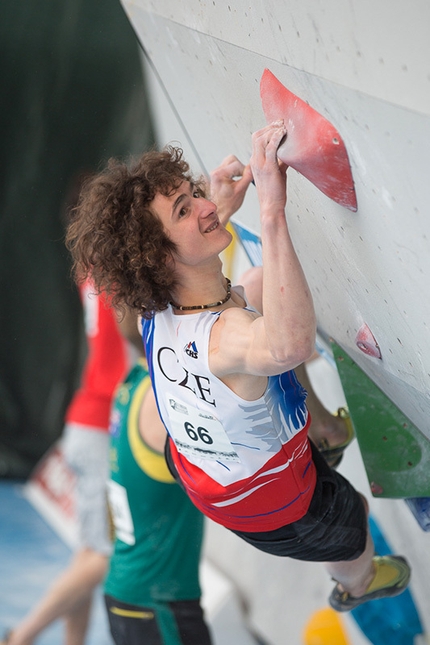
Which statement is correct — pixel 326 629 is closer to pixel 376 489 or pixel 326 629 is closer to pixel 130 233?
pixel 376 489

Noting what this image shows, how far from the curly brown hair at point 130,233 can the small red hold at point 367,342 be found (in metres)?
0.40

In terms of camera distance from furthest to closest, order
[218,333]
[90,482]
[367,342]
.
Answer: [90,482]
[367,342]
[218,333]

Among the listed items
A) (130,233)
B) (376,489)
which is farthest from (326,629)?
(130,233)

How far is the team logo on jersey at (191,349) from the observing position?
4.39 feet

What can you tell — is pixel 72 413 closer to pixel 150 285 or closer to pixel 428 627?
pixel 428 627

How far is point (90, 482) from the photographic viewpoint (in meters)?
2.89

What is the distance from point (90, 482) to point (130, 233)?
1763 millimetres

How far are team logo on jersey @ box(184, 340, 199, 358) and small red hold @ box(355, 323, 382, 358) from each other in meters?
0.37

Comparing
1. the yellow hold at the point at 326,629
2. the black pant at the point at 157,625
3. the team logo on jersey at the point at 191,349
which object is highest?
the team logo on jersey at the point at 191,349

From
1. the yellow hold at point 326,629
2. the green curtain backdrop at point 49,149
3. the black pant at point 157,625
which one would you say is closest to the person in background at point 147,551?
the black pant at point 157,625

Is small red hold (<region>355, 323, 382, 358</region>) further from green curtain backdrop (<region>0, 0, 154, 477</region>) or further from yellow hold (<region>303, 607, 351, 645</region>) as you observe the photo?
green curtain backdrop (<region>0, 0, 154, 477</region>)

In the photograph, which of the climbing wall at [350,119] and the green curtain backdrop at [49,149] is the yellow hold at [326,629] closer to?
the climbing wall at [350,119]

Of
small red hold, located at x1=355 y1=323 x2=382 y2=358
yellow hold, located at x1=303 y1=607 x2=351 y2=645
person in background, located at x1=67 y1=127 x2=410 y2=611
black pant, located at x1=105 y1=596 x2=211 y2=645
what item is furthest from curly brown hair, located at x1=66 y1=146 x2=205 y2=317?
yellow hold, located at x1=303 y1=607 x2=351 y2=645

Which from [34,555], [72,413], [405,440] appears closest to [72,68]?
[72,413]
